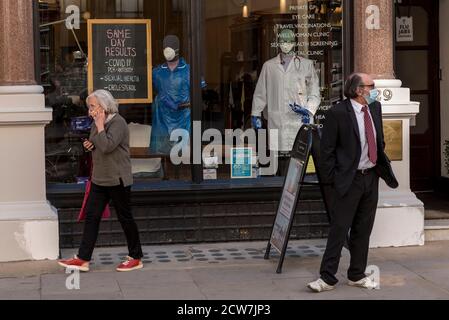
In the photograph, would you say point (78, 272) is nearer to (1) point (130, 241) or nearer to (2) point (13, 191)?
(1) point (130, 241)

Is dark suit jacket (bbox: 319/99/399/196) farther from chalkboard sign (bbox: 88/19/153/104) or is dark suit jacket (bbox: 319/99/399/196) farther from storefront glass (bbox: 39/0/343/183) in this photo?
chalkboard sign (bbox: 88/19/153/104)

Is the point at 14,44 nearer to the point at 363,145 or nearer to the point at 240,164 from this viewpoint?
the point at 240,164

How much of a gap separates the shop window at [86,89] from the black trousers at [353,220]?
2.71 metres

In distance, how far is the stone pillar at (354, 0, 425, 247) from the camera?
29.7 feet

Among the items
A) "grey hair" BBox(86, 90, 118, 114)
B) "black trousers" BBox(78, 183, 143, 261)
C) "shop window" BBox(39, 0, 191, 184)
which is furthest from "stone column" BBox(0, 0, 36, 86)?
"black trousers" BBox(78, 183, 143, 261)

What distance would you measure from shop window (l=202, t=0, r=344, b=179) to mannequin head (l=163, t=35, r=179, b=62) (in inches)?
14.8

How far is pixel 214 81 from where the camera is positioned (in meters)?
9.54

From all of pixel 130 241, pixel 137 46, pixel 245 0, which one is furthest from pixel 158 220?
pixel 245 0

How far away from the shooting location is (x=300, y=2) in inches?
383

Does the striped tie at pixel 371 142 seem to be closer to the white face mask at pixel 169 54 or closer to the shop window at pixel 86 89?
the shop window at pixel 86 89

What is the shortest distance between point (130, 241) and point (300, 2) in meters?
3.55

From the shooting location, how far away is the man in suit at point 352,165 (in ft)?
23.0

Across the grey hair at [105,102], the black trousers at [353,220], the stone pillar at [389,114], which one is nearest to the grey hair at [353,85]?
the black trousers at [353,220]

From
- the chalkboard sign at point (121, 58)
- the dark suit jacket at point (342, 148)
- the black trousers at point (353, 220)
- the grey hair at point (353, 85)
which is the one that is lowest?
the black trousers at point (353, 220)
